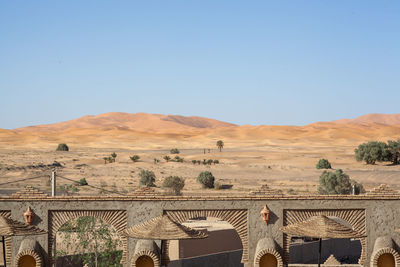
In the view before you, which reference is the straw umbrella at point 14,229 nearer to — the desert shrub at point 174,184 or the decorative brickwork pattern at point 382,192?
the decorative brickwork pattern at point 382,192

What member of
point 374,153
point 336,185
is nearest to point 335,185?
point 336,185

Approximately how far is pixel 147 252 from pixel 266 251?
4.66 metres

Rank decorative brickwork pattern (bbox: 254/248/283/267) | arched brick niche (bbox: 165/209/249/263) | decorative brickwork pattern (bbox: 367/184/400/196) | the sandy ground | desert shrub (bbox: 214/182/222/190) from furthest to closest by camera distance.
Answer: the sandy ground → desert shrub (bbox: 214/182/222/190) → decorative brickwork pattern (bbox: 367/184/400/196) → arched brick niche (bbox: 165/209/249/263) → decorative brickwork pattern (bbox: 254/248/283/267)

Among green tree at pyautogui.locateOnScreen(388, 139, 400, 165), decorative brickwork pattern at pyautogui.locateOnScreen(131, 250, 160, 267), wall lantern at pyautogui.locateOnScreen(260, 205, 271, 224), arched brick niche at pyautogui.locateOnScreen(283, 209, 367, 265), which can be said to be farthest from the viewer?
green tree at pyautogui.locateOnScreen(388, 139, 400, 165)

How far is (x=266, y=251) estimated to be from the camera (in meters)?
23.0

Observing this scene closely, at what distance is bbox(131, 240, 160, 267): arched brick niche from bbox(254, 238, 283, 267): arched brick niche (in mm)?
3867

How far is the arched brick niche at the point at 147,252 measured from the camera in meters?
22.4

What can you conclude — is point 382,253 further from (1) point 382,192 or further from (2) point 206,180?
(2) point 206,180

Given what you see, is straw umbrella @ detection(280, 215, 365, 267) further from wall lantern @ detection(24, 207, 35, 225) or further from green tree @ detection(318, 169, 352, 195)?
green tree @ detection(318, 169, 352, 195)

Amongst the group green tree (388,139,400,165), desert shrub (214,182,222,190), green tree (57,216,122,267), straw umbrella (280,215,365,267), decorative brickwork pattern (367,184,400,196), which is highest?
green tree (388,139,400,165)

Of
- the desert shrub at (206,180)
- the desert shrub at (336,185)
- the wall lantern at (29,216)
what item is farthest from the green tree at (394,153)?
the wall lantern at (29,216)

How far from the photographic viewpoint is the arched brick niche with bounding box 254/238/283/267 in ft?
75.2

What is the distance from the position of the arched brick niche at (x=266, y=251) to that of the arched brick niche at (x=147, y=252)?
3867 mm

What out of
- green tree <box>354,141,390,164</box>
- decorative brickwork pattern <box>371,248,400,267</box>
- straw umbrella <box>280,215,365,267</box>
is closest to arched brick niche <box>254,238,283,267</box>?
straw umbrella <box>280,215,365,267</box>
